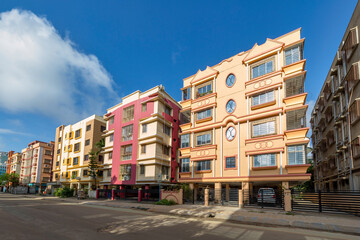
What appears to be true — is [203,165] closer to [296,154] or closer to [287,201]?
[296,154]

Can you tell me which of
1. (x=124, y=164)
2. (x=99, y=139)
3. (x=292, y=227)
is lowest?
(x=292, y=227)

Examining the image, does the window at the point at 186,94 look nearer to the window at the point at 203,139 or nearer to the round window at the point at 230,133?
the window at the point at 203,139

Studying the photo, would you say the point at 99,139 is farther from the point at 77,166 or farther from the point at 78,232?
the point at 78,232

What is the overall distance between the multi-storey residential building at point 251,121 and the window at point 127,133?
9.75 meters

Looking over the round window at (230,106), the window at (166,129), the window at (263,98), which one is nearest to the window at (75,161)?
the window at (166,129)

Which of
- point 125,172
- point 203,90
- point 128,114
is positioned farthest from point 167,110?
point 125,172

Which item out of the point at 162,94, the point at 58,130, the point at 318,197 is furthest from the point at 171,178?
the point at 58,130

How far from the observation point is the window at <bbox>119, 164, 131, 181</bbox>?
33375 mm

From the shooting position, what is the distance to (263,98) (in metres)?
23.7

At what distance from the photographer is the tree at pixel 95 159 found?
39000 mm

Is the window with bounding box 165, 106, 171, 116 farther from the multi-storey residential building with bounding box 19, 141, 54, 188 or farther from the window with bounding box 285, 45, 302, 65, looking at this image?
the multi-storey residential building with bounding box 19, 141, 54, 188

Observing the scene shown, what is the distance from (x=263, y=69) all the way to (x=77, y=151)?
39973 millimetres

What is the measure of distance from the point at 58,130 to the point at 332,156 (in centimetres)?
5648

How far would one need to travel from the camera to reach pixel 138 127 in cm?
3412
